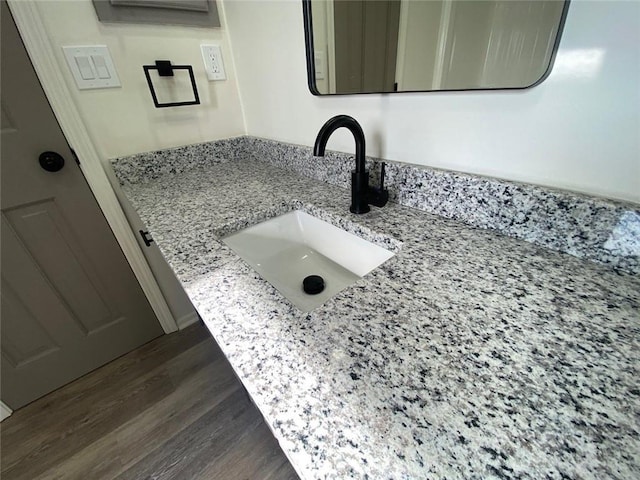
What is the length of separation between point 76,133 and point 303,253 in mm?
941

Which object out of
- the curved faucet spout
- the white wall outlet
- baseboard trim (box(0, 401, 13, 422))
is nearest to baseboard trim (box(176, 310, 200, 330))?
baseboard trim (box(0, 401, 13, 422))

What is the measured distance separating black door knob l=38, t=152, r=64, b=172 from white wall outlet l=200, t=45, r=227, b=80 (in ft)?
2.19

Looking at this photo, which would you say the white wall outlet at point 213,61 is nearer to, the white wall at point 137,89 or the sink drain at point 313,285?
the white wall at point 137,89

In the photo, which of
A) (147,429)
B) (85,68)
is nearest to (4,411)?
(147,429)

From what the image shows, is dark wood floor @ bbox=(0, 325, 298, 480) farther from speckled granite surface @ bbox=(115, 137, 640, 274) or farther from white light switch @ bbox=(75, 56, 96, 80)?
white light switch @ bbox=(75, 56, 96, 80)

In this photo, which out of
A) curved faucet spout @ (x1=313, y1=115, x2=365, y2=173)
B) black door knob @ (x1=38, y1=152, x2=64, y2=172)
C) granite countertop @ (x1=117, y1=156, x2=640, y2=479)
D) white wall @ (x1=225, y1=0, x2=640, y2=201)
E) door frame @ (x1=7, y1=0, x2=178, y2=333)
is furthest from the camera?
black door knob @ (x1=38, y1=152, x2=64, y2=172)

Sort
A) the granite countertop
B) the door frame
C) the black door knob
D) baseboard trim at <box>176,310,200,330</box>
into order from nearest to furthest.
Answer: the granite countertop → the door frame → the black door knob → baseboard trim at <box>176,310,200,330</box>

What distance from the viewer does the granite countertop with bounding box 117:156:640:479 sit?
0.24 m

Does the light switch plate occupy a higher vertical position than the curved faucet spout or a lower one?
higher

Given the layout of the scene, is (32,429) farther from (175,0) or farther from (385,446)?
(175,0)

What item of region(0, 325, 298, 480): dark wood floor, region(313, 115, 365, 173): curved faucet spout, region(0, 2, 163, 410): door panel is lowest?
region(0, 325, 298, 480): dark wood floor

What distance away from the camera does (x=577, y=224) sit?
1.48ft

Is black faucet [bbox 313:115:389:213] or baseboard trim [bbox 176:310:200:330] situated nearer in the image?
black faucet [bbox 313:115:389:213]

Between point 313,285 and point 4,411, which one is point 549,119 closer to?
point 313,285
